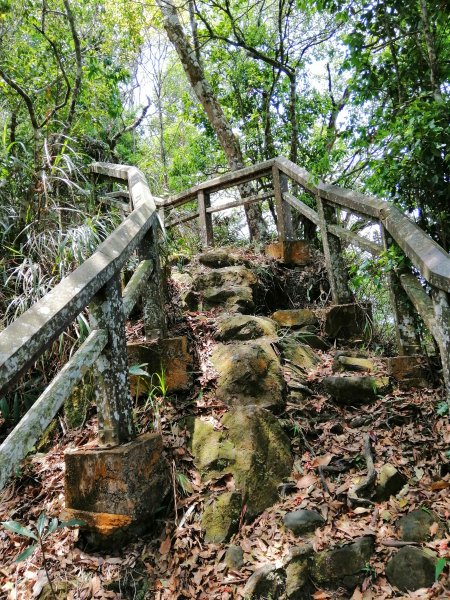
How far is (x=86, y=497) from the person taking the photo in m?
2.00

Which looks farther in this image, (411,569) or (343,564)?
(343,564)

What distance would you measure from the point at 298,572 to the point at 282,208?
381cm

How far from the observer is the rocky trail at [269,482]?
1.88 m

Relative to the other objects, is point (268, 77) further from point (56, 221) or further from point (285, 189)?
point (56, 221)

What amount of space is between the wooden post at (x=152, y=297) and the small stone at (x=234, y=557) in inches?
54.1

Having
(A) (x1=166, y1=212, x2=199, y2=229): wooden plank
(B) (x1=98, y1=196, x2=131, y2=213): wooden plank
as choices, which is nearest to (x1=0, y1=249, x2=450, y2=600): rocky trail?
(B) (x1=98, y1=196, x2=131, y2=213): wooden plank

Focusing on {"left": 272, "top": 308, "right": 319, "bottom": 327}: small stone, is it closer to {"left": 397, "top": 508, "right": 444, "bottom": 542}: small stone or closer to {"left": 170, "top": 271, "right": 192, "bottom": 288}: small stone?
{"left": 170, "top": 271, "right": 192, "bottom": 288}: small stone

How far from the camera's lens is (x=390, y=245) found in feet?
9.40

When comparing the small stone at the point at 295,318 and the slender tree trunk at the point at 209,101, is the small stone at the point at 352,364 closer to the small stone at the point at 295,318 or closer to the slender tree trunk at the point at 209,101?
the small stone at the point at 295,318

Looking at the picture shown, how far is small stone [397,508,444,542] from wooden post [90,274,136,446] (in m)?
1.31

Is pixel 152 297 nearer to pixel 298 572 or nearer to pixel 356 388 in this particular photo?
pixel 356 388

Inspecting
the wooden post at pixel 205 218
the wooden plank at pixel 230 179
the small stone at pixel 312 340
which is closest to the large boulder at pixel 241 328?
the small stone at pixel 312 340

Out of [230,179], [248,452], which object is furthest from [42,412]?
[230,179]

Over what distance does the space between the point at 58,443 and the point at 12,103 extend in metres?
4.19
